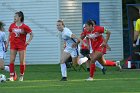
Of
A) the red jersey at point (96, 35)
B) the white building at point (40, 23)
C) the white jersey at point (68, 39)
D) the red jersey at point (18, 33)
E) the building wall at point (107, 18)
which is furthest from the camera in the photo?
the building wall at point (107, 18)

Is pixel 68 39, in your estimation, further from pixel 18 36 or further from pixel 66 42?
pixel 18 36

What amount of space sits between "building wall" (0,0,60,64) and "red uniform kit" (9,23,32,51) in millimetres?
13315

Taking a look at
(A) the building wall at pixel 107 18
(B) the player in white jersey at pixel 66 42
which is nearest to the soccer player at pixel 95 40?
(B) the player in white jersey at pixel 66 42

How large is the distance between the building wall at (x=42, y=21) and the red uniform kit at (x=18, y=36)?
43.7 ft

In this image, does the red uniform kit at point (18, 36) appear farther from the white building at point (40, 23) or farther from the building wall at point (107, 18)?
the building wall at point (107, 18)

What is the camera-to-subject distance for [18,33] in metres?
20.1

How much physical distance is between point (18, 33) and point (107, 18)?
15362mm

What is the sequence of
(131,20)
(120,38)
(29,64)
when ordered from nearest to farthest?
(131,20), (29,64), (120,38)

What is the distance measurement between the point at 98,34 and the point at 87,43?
2.70 feet

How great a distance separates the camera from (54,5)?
33.7 m

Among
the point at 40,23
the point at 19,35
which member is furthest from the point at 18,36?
the point at 40,23

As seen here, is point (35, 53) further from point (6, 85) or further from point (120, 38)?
point (6, 85)

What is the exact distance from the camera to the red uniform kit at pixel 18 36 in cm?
2009

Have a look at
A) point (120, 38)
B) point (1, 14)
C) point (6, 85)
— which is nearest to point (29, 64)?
point (1, 14)
